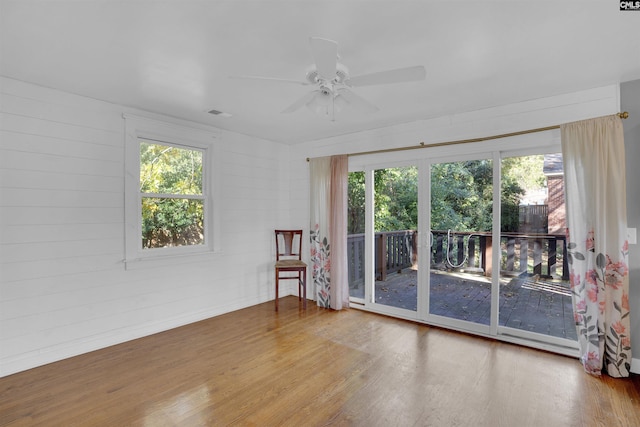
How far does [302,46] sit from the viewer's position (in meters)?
2.14

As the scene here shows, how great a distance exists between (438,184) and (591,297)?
1.76 m

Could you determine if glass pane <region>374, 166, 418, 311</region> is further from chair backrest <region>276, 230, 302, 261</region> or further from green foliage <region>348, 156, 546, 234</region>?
chair backrest <region>276, 230, 302, 261</region>

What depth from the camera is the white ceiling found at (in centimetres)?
178

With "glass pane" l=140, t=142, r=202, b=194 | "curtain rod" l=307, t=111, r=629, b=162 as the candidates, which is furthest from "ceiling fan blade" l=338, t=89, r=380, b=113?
"glass pane" l=140, t=142, r=202, b=194

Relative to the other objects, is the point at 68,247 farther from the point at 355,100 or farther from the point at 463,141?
the point at 463,141

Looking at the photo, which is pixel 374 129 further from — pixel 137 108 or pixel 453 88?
pixel 137 108

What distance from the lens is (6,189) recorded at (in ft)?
8.77

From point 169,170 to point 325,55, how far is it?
2.79 metres

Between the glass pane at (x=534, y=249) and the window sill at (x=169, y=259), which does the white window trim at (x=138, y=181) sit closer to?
the window sill at (x=169, y=259)

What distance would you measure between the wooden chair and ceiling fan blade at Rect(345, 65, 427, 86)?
9.76 feet

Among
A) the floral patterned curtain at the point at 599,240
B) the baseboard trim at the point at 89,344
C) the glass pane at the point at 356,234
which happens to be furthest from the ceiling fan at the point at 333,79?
the baseboard trim at the point at 89,344

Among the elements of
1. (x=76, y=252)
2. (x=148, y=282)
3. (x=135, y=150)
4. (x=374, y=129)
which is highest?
(x=374, y=129)

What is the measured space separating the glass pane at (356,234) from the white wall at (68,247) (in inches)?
79.8

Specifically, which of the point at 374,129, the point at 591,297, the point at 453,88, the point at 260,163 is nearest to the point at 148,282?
the point at 260,163
